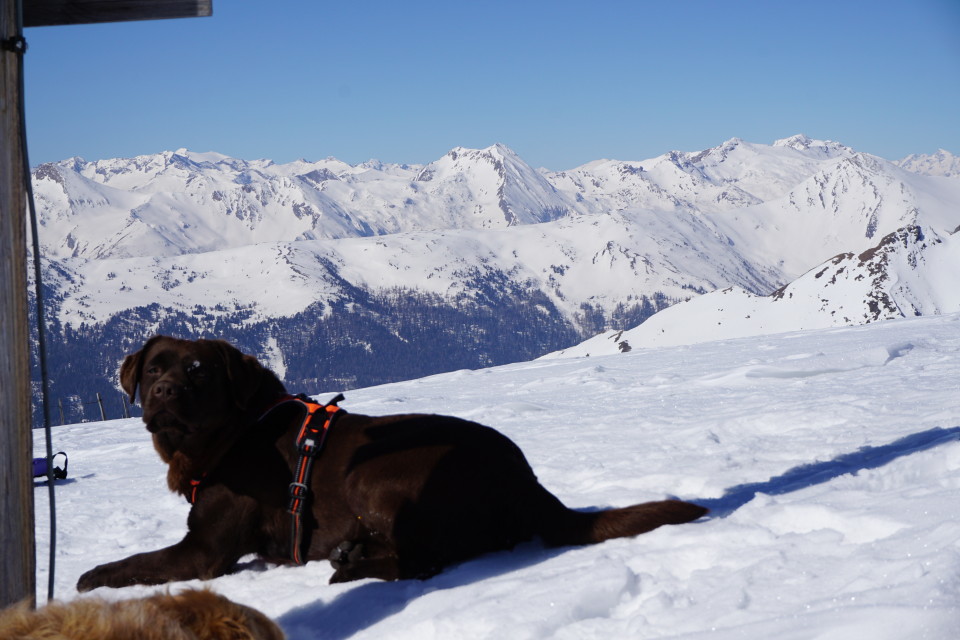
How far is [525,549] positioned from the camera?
410 centimetres

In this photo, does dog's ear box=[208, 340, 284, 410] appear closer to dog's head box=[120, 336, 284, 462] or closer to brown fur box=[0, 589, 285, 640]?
dog's head box=[120, 336, 284, 462]

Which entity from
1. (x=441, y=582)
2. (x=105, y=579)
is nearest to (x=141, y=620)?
(x=441, y=582)

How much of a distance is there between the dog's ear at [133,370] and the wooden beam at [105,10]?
1640 millimetres

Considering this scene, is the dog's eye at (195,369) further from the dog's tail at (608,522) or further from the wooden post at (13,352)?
the dog's tail at (608,522)

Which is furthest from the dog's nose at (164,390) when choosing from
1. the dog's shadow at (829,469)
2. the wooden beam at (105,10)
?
the dog's shadow at (829,469)

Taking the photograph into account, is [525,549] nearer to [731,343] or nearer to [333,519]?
[333,519]

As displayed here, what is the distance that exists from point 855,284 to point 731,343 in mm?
136636

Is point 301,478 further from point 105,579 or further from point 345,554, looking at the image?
point 105,579

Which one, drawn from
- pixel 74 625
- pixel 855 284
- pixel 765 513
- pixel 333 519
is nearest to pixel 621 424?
pixel 765 513

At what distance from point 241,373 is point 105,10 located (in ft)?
6.03

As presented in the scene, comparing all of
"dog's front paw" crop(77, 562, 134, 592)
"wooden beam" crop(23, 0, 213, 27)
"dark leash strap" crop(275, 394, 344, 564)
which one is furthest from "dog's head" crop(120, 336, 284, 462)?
"wooden beam" crop(23, 0, 213, 27)

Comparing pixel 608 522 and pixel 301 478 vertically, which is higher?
pixel 301 478

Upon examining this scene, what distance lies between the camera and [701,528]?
12.9 ft

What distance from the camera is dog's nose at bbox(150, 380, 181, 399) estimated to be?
4047 millimetres
